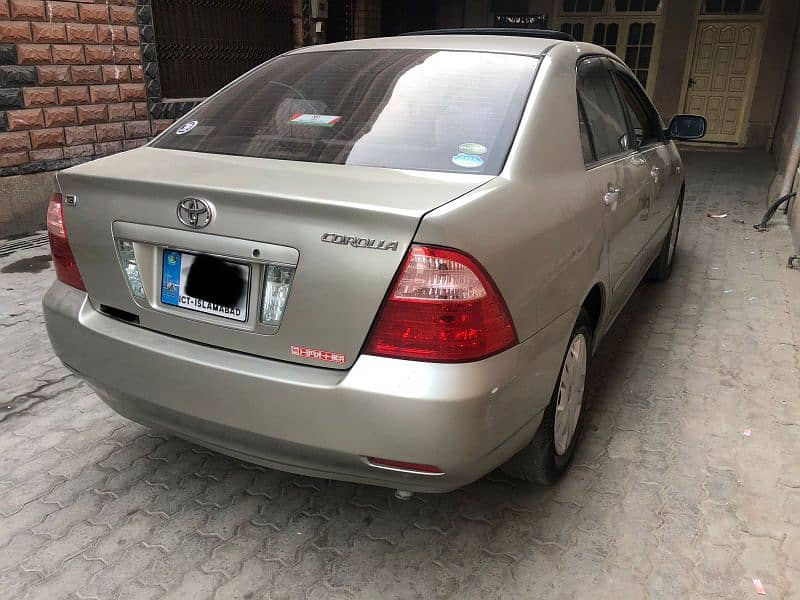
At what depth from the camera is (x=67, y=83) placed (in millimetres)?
5895

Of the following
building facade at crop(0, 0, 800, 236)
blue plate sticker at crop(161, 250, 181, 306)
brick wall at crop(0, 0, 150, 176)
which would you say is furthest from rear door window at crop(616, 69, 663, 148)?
brick wall at crop(0, 0, 150, 176)

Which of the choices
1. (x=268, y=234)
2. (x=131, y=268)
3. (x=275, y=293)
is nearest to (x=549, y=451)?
(x=275, y=293)

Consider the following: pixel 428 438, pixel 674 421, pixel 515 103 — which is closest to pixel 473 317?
pixel 428 438

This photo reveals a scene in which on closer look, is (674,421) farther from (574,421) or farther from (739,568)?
(739,568)

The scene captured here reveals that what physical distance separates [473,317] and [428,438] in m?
0.35

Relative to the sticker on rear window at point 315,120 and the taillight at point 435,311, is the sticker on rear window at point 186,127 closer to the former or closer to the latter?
the sticker on rear window at point 315,120

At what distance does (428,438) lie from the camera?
1.74 m

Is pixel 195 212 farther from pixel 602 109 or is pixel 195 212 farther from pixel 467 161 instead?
pixel 602 109

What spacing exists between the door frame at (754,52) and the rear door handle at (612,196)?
1174 cm

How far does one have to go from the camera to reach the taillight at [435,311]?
170cm

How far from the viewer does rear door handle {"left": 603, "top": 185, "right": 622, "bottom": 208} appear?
264 cm

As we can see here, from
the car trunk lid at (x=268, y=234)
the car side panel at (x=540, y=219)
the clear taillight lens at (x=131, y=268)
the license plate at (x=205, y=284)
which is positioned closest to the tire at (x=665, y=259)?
the car side panel at (x=540, y=219)

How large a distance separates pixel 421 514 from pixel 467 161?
4.22 feet

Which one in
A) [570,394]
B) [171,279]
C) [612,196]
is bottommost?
[570,394]
